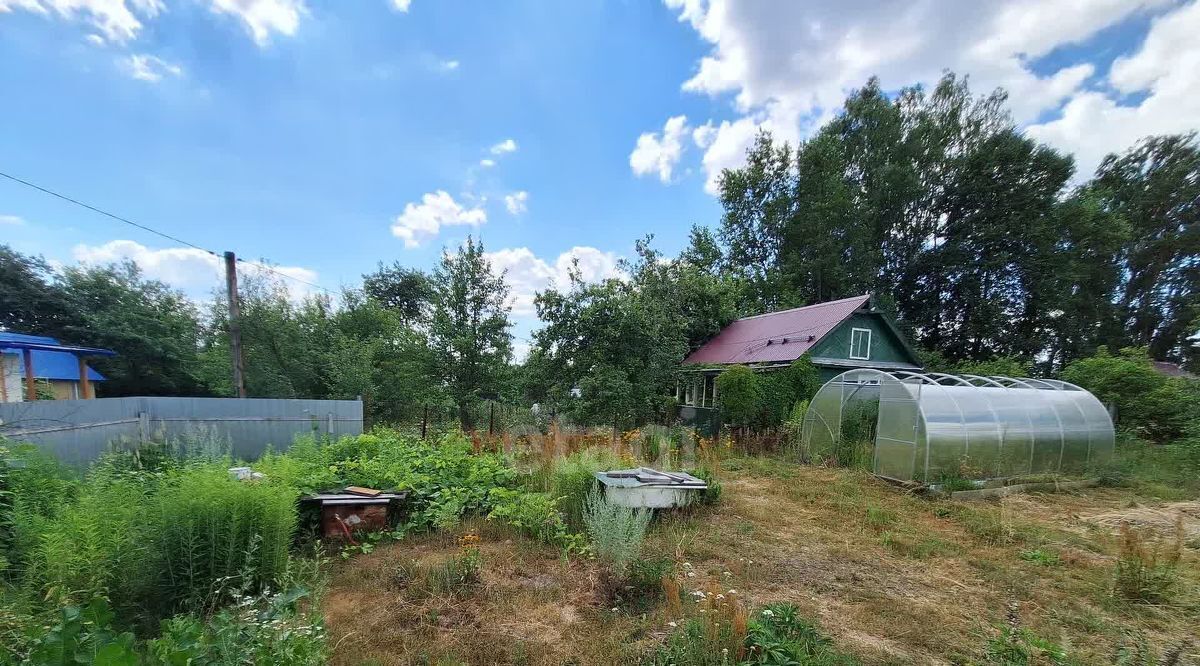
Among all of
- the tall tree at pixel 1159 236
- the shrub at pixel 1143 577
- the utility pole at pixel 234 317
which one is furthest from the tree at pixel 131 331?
the tall tree at pixel 1159 236

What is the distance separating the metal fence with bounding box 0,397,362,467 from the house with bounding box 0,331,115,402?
6.60m

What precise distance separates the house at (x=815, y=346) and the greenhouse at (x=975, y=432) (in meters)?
5.46

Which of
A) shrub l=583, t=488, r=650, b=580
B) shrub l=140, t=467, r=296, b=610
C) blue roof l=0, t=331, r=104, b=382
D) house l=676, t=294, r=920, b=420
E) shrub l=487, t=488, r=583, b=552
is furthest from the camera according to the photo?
house l=676, t=294, r=920, b=420

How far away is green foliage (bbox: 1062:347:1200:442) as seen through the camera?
10.0 m

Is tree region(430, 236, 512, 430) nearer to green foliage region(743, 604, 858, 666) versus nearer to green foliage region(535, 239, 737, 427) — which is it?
green foliage region(535, 239, 737, 427)

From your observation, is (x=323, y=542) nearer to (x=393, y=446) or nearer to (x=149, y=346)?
(x=393, y=446)

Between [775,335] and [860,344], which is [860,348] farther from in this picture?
[775,335]

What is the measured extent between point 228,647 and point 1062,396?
1157cm

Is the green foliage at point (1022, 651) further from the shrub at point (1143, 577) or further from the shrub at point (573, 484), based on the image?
the shrub at point (573, 484)

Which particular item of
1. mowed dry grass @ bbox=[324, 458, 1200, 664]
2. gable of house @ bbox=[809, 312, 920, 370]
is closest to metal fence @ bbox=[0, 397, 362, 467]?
mowed dry grass @ bbox=[324, 458, 1200, 664]

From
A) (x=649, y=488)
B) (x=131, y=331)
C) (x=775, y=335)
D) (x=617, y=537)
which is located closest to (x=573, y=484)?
(x=649, y=488)

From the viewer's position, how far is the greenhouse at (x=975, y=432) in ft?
21.0

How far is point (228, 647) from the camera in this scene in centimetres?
178

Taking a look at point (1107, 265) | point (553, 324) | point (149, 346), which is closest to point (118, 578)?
point (553, 324)
